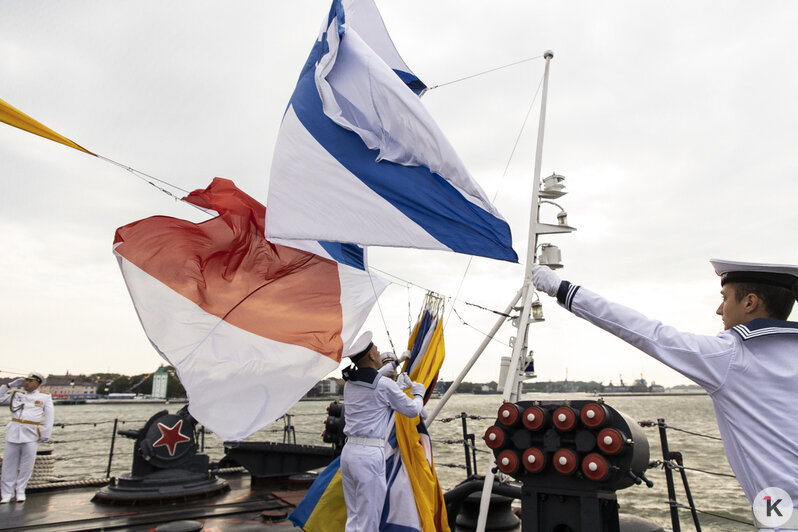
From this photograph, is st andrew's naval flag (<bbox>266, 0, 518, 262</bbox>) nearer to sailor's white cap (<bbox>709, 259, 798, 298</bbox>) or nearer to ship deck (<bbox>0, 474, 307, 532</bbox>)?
sailor's white cap (<bbox>709, 259, 798, 298</bbox>)

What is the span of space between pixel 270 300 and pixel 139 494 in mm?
3602

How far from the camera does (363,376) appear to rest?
4.69 meters

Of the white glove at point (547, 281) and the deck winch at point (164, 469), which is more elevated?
the white glove at point (547, 281)

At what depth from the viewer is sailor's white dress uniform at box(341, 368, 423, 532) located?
4.46 metres

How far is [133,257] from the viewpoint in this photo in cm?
428

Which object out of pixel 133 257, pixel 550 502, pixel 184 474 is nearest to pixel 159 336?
pixel 133 257

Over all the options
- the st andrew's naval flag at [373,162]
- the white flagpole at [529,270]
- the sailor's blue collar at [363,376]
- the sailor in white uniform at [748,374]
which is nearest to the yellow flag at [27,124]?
the st andrew's naval flag at [373,162]

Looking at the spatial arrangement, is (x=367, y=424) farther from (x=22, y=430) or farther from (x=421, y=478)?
(x=22, y=430)

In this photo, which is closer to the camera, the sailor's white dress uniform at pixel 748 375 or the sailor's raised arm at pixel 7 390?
the sailor's white dress uniform at pixel 748 375

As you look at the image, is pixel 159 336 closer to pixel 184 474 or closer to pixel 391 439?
pixel 391 439

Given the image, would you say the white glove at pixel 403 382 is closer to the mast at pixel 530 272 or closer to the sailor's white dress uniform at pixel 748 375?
the mast at pixel 530 272

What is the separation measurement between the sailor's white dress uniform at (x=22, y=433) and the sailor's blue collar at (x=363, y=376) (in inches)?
207

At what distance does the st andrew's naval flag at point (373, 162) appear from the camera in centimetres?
395

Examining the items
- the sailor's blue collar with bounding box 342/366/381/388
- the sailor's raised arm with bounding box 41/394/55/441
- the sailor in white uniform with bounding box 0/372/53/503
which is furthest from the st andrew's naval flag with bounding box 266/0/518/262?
the sailor's raised arm with bounding box 41/394/55/441
